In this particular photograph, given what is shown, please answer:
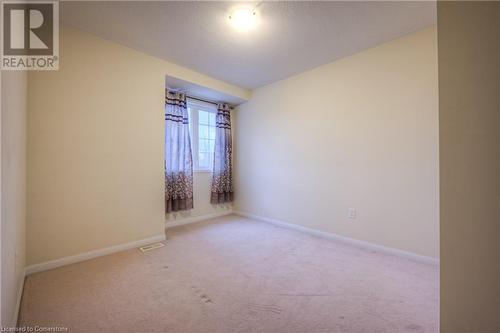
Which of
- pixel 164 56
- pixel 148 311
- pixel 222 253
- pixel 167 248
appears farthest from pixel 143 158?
pixel 148 311

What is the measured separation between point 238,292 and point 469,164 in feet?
5.38

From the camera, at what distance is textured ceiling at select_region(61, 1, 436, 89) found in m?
1.94

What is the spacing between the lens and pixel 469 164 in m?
0.80

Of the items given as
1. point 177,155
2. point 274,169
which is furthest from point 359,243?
point 177,155

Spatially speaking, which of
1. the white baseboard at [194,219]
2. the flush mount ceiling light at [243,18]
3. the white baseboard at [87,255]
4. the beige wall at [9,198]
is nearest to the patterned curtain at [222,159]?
the white baseboard at [194,219]

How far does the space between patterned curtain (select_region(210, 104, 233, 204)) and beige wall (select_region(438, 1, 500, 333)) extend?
11.6ft

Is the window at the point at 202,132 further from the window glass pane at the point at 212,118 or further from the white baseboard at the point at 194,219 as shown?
the white baseboard at the point at 194,219

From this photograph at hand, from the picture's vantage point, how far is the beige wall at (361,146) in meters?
2.26

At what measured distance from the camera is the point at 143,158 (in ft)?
9.02

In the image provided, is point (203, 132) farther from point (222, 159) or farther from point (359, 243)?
point (359, 243)

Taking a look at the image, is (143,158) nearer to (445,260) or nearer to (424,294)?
(445,260)

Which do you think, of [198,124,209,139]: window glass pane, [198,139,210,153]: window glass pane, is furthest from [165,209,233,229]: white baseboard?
[198,124,209,139]: window glass pane

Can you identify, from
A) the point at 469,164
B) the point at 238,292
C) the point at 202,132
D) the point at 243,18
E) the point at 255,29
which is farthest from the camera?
the point at 202,132

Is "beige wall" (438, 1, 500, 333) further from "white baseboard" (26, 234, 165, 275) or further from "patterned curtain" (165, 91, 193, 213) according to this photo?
"patterned curtain" (165, 91, 193, 213)
